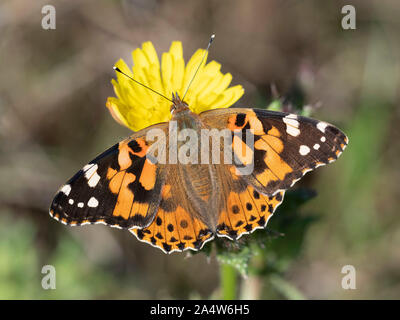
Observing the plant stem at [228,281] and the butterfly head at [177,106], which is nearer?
the butterfly head at [177,106]

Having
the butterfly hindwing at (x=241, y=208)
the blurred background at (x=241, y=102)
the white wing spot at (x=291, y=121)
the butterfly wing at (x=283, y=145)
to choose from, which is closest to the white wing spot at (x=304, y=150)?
the butterfly wing at (x=283, y=145)

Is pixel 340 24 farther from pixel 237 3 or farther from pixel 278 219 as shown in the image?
pixel 278 219

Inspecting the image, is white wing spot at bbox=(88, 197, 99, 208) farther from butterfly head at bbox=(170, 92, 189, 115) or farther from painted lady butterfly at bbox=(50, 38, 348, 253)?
butterfly head at bbox=(170, 92, 189, 115)

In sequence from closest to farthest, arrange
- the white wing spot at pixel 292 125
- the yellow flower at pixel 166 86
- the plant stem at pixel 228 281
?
the white wing spot at pixel 292 125 → the yellow flower at pixel 166 86 → the plant stem at pixel 228 281

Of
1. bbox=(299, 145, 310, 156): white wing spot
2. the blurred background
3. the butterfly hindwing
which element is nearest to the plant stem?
the butterfly hindwing

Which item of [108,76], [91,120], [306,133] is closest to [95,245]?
[91,120]

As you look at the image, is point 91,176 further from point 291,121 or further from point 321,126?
point 321,126

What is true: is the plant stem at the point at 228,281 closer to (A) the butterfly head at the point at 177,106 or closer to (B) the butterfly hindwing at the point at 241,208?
(B) the butterfly hindwing at the point at 241,208
